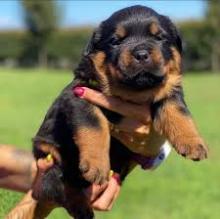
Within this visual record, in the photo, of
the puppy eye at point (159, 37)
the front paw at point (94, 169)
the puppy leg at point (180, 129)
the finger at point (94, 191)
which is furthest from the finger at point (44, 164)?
the puppy eye at point (159, 37)

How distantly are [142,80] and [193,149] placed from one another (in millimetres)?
454

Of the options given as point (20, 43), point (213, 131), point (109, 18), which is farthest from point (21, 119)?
point (20, 43)

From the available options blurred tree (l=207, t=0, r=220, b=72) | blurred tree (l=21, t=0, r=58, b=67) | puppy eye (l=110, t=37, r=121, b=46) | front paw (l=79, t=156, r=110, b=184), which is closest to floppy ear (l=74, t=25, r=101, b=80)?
puppy eye (l=110, t=37, r=121, b=46)

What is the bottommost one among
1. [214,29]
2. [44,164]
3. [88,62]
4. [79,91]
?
[214,29]

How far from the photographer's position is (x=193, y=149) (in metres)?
3.79

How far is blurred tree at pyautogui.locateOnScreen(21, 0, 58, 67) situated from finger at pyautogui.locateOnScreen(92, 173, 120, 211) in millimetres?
52556

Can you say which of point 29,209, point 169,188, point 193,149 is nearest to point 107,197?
point 29,209

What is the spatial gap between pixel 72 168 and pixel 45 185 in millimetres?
202

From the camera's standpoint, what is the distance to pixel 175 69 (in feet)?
13.4

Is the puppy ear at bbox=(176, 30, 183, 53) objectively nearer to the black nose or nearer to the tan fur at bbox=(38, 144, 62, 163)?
the black nose

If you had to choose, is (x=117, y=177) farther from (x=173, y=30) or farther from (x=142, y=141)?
(x=173, y=30)

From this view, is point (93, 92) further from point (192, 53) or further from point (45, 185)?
point (192, 53)

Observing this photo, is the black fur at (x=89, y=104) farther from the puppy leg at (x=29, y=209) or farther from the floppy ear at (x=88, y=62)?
the puppy leg at (x=29, y=209)

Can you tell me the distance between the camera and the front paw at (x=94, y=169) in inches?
149
